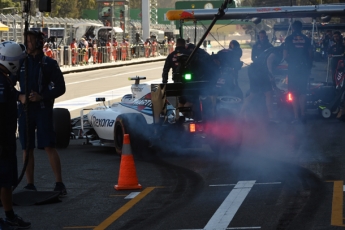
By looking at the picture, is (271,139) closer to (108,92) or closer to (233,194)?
(233,194)

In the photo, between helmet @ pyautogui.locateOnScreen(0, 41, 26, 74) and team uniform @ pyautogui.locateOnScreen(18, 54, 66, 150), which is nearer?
helmet @ pyautogui.locateOnScreen(0, 41, 26, 74)

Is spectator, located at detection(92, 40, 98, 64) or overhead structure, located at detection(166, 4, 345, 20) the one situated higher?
overhead structure, located at detection(166, 4, 345, 20)

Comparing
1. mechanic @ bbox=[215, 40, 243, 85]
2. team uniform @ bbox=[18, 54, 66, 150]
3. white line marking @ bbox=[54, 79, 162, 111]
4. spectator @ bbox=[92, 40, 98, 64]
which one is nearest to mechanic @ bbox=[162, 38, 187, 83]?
mechanic @ bbox=[215, 40, 243, 85]

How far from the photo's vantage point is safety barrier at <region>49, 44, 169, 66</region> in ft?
146

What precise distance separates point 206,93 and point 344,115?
5401 millimetres

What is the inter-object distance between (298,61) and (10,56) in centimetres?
870

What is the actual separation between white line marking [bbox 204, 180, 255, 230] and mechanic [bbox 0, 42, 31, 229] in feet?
5.45

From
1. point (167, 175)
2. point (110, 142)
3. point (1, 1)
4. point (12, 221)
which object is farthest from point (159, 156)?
point (1, 1)

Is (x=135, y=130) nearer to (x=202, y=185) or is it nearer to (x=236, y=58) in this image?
(x=202, y=185)

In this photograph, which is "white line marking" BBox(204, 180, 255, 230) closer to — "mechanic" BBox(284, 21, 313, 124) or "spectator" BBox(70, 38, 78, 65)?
"mechanic" BBox(284, 21, 313, 124)

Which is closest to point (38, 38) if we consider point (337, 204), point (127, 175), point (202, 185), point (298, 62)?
point (127, 175)

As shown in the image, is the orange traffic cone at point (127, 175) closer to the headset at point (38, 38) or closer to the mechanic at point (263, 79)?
the headset at point (38, 38)

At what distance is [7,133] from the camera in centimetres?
760

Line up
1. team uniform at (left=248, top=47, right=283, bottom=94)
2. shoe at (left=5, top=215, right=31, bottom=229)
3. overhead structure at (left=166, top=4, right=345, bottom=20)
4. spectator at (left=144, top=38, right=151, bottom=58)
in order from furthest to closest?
spectator at (left=144, top=38, right=151, bottom=58) → overhead structure at (left=166, top=4, right=345, bottom=20) → team uniform at (left=248, top=47, right=283, bottom=94) → shoe at (left=5, top=215, right=31, bottom=229)
